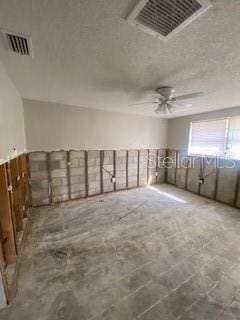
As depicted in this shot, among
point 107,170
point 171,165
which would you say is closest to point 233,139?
point 171,165

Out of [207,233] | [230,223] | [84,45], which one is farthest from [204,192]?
[84,45]

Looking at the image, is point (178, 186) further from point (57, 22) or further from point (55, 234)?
point (57, 22)

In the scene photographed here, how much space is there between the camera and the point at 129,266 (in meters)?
1.94

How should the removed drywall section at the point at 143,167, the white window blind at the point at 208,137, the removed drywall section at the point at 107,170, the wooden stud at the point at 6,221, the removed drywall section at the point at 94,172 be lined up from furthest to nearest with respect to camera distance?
the removed drywall section at the point at 143,167
the removed drywall section at the point at 107,170
the removed drywall section at the point at 94,172
the white window blind at the point at 208,137
the wooden stud at the point at 6,221

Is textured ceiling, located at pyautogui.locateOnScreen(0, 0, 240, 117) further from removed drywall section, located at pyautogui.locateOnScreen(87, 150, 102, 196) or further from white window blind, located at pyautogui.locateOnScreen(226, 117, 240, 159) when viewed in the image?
removed drywall section, located at pyautogui.locateOnScreen(87, 150, 102, 196)

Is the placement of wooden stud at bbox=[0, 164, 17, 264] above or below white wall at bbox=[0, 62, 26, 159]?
below

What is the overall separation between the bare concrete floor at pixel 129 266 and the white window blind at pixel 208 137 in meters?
1.72

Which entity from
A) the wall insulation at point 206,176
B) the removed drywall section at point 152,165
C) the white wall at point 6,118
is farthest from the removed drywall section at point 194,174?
the white wall at point 6,118

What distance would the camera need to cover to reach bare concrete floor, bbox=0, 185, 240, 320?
4.76 feet

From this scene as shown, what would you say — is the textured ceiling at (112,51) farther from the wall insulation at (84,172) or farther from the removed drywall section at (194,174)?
the removed drywall section at (194,174)

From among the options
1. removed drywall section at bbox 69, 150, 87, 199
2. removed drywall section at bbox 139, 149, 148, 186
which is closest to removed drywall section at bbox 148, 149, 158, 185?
removed drywall section at bbox 139, 149, 148, 186

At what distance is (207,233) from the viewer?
2662 mm

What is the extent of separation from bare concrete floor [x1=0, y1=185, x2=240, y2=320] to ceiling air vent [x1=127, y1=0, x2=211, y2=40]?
242cm

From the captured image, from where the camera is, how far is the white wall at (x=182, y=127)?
163 inches
